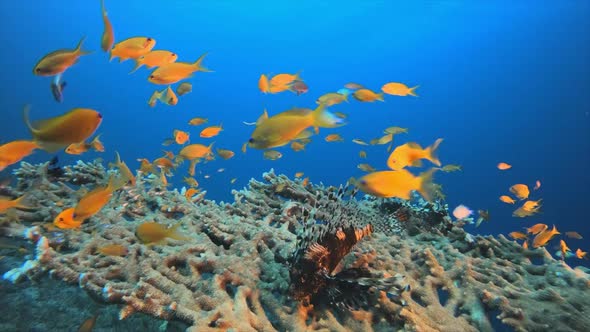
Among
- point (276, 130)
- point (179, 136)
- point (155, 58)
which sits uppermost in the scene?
point (179, 136)

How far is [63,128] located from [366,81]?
280 ft

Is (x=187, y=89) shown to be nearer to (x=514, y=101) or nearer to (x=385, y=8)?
(x=514, y=101)

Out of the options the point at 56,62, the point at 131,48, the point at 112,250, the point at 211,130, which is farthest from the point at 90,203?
the point at 211,130

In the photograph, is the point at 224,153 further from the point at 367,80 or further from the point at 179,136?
the point at 367,80

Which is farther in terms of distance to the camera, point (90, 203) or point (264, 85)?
point (264, 85)

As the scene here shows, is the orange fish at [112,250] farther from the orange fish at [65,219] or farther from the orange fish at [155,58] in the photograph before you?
the orange fish at [155,58]

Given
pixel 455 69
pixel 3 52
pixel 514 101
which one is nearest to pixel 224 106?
pixel 3 52

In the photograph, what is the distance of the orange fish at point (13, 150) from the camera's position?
7.37 ft

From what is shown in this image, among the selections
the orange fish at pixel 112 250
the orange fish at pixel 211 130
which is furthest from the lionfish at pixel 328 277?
the orange fish at pixel 211 130

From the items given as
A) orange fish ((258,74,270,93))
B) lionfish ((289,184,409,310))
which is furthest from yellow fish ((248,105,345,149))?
orange fish ((258,74,270,93))

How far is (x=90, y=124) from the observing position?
6.25 ft

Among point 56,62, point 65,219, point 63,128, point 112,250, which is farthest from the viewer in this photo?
point 56,62

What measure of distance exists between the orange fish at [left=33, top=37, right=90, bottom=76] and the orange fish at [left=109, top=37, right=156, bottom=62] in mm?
888

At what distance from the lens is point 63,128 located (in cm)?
184
